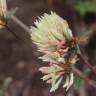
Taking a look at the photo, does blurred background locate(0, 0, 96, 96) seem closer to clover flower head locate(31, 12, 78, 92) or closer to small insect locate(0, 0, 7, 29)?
small insect locate(0, 0, 7, 29)

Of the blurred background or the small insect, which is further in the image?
the blurred background

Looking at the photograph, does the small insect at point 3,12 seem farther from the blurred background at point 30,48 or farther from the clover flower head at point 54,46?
the blurred background at point 30,48

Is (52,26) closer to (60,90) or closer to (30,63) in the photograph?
(60,90)

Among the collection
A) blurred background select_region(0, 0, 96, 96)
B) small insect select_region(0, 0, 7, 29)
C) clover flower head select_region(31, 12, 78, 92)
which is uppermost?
blurred background select_region(0, 0, 96, 96)

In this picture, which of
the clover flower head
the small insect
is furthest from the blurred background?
the clover flower head

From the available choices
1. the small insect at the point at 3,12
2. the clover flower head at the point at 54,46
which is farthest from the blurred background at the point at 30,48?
the clover flower head at the point at 54,46

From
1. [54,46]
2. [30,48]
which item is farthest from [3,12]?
[30,48]
